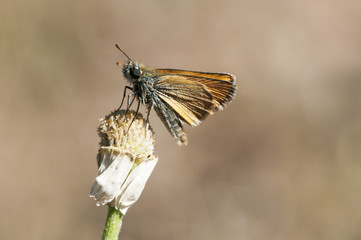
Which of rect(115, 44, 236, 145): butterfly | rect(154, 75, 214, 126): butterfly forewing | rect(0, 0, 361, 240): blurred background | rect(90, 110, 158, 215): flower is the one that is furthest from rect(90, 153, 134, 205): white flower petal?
rect(0, 0, 361, 240): blurred background

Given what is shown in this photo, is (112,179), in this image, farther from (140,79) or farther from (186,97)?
(186,97)

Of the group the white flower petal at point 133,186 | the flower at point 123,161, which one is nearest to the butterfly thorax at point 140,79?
the flower at point 123,161

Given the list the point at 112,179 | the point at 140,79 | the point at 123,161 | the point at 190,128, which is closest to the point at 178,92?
the point at 140,79

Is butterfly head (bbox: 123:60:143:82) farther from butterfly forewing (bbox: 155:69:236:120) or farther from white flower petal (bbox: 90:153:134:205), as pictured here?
white flower petal (bbox: 90:153:134:205)
